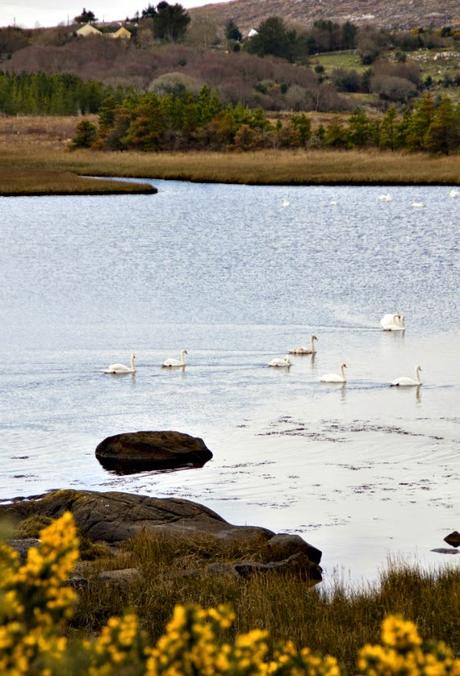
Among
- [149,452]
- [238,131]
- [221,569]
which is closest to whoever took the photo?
[221,569]

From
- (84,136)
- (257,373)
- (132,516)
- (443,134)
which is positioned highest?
(443,134)

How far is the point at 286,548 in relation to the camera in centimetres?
1231

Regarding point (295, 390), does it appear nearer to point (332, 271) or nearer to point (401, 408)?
point (401, 408)

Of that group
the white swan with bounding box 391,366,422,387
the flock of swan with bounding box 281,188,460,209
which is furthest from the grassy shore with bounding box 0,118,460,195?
the white swan with bounding box 391,366,422,387

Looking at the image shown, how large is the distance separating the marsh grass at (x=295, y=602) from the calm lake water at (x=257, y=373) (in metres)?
1.71

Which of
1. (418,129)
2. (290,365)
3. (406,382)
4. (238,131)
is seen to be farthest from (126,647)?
(238,131)

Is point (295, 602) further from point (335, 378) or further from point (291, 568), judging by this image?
point (335, 378)

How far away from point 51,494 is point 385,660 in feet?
33.6

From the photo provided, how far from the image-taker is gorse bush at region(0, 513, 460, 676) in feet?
13.7

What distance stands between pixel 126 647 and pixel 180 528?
28.6ft

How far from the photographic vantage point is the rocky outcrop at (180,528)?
11859mm

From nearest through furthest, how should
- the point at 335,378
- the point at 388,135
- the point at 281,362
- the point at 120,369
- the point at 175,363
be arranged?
the point at 335,378 < the point at 120,369 < the point at 175,363 < the point at 281,362 < the point at 388,135

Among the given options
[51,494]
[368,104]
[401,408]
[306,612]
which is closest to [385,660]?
[306,612]

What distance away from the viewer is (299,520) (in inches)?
577
